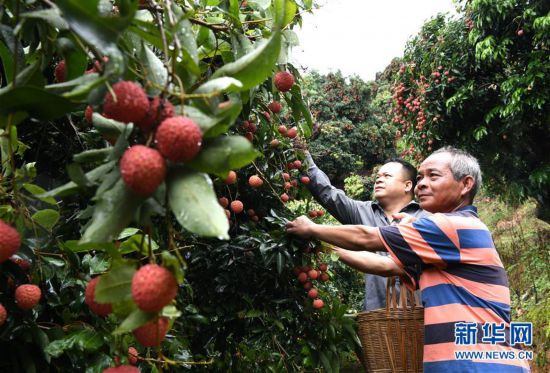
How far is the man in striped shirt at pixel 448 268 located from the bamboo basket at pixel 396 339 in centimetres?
10

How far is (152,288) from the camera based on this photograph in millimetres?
471

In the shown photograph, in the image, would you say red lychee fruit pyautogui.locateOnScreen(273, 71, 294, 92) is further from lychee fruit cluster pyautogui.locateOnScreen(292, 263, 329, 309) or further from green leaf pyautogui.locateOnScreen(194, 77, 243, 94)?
lychee fruit cluster pyautogui.locateOnScreen(292, 263, 329, 309)

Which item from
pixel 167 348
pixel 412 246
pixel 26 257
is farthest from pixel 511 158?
pixel 26 257

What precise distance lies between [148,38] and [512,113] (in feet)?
16.0

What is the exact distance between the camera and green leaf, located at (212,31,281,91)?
58cm

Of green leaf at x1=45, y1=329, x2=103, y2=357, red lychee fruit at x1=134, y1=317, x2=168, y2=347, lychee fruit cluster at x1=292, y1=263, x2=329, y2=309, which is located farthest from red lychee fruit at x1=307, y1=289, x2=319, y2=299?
red lychee fruit at x1=134, y1=317, x2=168, y2=347

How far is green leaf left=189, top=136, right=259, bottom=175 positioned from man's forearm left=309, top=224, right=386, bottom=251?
1.14m

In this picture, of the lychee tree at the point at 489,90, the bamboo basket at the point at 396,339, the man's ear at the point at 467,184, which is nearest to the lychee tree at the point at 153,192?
the bamboo basket at the point at 396,339

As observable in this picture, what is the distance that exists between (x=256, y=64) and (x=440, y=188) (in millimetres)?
1280

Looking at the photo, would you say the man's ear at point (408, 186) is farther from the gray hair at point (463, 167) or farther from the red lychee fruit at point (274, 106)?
the red lychee fruit at point (274, 106)

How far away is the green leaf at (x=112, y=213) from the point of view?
0.48m

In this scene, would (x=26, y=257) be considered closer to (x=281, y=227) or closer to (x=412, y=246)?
(x=281, y=227)

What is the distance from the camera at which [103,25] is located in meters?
0.50

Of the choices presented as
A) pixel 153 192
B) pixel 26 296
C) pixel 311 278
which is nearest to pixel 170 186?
pixel 153 192
